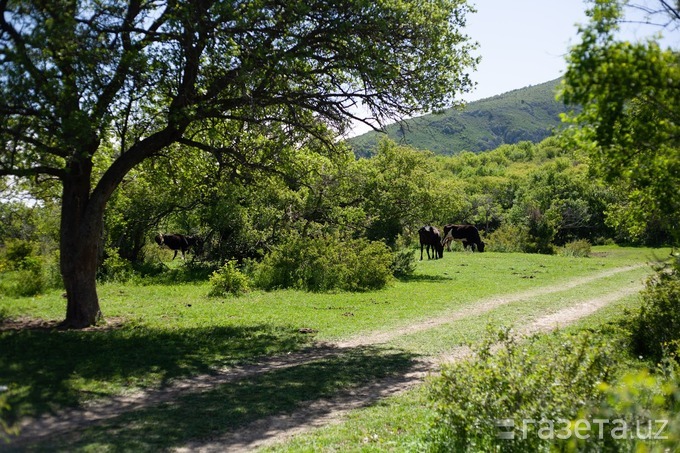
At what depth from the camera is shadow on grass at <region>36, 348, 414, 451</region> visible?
21.9 feet

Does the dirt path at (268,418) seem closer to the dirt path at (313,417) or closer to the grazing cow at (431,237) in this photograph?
the dirt path at (313,417)

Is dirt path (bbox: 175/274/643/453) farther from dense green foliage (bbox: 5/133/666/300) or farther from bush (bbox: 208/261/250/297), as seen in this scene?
bush (bbox: 208/261/250/297)

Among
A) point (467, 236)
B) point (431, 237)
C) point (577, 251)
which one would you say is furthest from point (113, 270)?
point (577, 251)

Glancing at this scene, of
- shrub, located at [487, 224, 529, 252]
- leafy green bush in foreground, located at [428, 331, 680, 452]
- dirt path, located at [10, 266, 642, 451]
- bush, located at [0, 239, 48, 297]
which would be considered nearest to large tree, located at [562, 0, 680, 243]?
leafy green bush in foreground, located at [428, 331, 680, 452]

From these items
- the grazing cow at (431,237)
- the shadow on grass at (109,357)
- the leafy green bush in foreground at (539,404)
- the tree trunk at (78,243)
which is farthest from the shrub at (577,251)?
the leafy green bush in foreground at (539,404)

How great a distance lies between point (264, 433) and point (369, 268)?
52.1 feet

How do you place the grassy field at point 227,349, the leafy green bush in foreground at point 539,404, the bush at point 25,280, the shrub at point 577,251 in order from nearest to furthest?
the leafy green bush in foreground at point 539,404
the grassy field at point 227,349
the bush at point 25,280
the shrub at point 577,251

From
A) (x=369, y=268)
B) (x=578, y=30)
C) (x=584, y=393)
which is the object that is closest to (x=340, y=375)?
(x=584, y=393)

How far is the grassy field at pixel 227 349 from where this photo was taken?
7.30 meters

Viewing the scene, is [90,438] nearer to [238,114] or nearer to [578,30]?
[578,30]

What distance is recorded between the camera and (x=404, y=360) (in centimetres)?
1128

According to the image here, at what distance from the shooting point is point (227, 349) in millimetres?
12133

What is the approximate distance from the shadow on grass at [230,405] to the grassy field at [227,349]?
2 cm

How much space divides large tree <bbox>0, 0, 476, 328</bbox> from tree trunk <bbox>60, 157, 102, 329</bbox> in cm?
3
